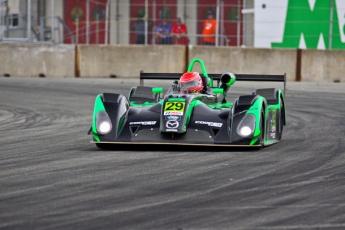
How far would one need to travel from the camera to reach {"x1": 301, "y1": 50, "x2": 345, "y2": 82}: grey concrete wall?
22297 millimetres

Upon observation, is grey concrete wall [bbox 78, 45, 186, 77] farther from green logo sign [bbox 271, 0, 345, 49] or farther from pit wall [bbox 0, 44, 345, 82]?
green logo sign [bbox 271, 0, 345, 49]

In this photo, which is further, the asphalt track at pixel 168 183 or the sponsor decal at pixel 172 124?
the sponsor decal at pixel 172 124

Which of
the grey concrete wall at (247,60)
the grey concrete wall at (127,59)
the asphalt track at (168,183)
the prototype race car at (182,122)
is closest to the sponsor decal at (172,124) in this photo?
the prototype race car at (182,122)

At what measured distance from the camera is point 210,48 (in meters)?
23.0

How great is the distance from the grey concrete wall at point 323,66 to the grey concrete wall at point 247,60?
0.32m

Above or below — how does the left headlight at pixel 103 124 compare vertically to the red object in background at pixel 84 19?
below

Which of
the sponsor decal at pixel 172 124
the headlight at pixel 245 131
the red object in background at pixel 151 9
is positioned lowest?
the headlight at pixel 245 131

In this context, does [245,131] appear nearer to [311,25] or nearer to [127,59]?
[127,59]

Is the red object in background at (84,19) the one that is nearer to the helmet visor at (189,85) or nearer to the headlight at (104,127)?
the helmet visor at (189,85)

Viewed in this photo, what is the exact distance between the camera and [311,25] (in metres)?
24.7

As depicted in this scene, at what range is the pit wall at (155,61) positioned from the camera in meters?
22.4

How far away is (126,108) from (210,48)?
12676 millimetres

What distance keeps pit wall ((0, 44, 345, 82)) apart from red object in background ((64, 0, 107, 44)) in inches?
160

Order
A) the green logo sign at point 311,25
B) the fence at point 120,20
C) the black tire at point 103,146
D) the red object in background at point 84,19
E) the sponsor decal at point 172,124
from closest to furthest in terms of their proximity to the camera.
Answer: the sponsor decal at point 172,124 < the black tire at point 103,146 < the green logo sign at point 311,25 < the fence at point 120,20 < the red object in background at point 84,19
